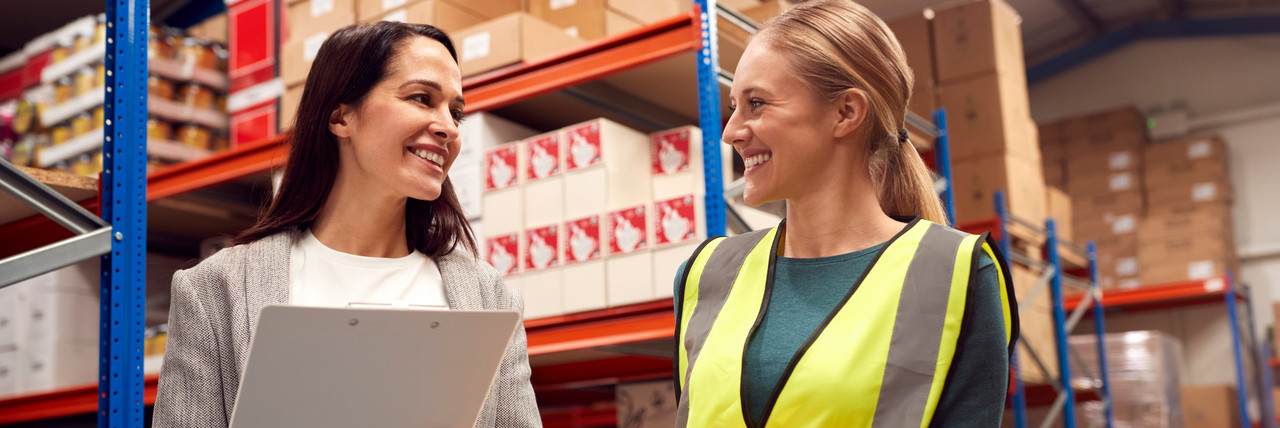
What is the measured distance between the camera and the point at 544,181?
11.1ft

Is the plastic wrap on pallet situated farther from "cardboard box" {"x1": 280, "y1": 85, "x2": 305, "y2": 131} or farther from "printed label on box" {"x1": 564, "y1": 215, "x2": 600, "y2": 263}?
"cardboard box" {"x1": 280, "y1": 85, "x2": 305, "y2": 131}

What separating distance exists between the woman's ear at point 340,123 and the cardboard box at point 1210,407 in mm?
8241

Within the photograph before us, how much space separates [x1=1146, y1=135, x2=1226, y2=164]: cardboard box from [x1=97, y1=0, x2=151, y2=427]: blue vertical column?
893 cm

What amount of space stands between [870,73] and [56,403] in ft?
11.8

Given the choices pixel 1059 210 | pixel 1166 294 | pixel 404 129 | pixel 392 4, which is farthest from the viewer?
pixel 1166 294

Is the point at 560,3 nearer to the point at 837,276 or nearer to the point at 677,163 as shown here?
the point at 677,163

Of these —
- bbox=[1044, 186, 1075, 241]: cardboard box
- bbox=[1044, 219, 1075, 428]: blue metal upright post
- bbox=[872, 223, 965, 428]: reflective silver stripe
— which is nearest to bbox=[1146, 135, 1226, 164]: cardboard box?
bbox=[1044, 186, 1075, 241]: cardboard box

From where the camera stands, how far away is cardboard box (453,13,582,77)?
137 inches

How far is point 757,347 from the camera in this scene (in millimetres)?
1306

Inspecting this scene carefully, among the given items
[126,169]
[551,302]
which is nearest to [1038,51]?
[551,302]

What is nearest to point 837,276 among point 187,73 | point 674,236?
point 674,236

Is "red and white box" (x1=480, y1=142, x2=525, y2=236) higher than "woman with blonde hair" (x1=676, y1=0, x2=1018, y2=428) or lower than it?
higher

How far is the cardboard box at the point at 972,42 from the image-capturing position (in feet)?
16.3

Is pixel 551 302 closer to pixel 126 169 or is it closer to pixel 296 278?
pixel 126 169
